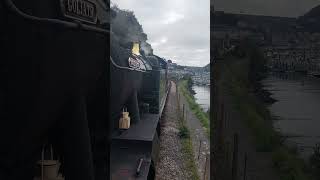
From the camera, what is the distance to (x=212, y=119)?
5.16 feet

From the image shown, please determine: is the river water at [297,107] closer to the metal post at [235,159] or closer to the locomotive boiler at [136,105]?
the metal post at [235,159]

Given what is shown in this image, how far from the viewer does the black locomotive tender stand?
1.13m

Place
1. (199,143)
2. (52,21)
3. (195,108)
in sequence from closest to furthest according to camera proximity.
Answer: (52,21) → (199,143) → (195,108)

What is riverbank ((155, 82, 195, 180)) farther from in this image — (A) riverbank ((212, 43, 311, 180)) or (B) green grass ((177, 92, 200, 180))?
(A) riverbank ((212, 43, 311, 180))

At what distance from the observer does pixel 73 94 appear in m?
1.41

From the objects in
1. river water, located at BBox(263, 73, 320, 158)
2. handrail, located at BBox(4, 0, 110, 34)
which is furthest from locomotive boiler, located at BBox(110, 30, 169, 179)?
river water, located at BBox(263, 73, 320, 158)

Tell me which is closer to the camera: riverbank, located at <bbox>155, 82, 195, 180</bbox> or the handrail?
the handrail

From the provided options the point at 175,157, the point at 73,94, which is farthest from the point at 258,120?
the point at 73,94

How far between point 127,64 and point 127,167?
1.79ft

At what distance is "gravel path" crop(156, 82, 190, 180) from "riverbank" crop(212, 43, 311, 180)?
314 mm

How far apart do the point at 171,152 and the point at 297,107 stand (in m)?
0.69

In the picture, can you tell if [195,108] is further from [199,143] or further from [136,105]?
[136,105]

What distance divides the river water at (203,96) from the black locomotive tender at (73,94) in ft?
0.62

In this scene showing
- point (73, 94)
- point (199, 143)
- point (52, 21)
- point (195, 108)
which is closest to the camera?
point (52, 21)
